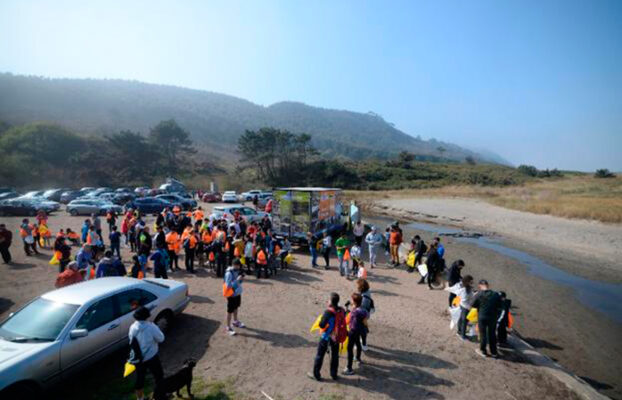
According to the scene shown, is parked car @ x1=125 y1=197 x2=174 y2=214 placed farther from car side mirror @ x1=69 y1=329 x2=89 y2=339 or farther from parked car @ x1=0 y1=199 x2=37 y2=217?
car side mirror @ x1=69 y1=329 x2=89 y2=339

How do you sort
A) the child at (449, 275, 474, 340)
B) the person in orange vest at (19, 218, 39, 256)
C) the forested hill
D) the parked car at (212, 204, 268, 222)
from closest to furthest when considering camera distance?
the child at (449, 275, 474, 340) → the person in orange vest at (19, 218, 39, 256) → the parked car at (212, 204, 268, 222) → the forested hill

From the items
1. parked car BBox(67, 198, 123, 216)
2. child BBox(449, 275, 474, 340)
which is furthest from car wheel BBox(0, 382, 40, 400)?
parked car BBox(67, 198, 123, 216)

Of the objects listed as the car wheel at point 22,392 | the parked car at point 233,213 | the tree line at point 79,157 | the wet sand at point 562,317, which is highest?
the tree line at point 79,157

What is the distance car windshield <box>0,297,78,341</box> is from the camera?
16.1 feet

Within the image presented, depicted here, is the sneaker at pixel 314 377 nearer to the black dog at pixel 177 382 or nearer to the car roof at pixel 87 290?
the black dog at pixel 177 382

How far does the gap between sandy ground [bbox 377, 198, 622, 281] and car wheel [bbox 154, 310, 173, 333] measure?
736 inches

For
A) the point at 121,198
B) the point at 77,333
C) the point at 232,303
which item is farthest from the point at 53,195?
the point at 77,333

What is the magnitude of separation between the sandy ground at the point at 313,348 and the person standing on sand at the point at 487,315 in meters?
0.27

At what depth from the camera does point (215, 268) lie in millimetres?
11789

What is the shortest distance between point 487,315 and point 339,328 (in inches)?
129

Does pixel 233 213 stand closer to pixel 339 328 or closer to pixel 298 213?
pixel 298 213

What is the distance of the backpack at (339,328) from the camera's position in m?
5.39

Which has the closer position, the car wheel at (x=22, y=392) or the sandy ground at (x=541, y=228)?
the car wheel at (x=22, y=392)

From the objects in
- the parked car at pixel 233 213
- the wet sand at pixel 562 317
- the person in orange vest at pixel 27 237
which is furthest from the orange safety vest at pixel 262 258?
the person in orange vest at pixel 27 237
